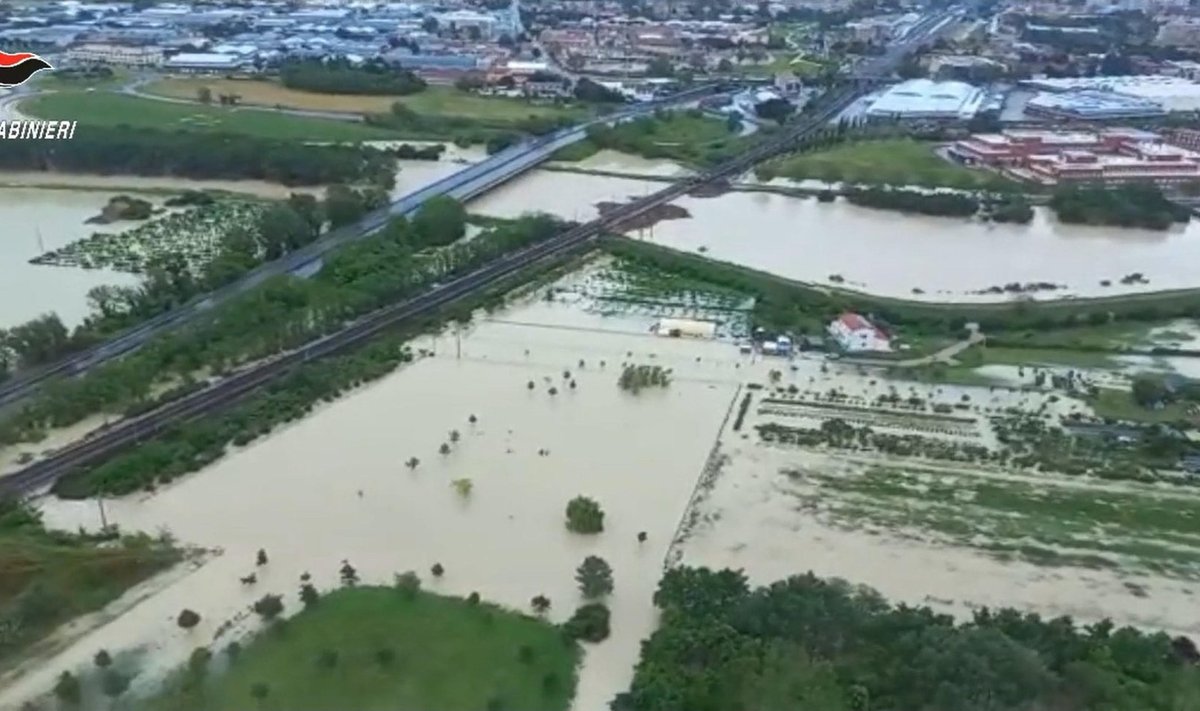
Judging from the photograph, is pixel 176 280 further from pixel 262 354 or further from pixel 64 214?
pixel 64 214

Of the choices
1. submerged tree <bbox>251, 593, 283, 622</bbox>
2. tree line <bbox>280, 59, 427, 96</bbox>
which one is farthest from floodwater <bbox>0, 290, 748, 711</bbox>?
tree line <bbox>280, 59, 427, 96</bbox>

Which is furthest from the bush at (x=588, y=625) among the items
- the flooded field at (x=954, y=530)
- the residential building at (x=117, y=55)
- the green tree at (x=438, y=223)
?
the residential building at (x=117, y=55)

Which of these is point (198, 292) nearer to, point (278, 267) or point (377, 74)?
point (278, 267)

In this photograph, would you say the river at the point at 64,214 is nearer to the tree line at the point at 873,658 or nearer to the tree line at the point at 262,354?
the tree line at the point at 262,354

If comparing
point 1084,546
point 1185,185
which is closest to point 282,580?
point 1084,546

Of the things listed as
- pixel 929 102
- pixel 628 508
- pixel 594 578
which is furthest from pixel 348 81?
pixel 594 578

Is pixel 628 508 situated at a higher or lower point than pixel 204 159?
lower

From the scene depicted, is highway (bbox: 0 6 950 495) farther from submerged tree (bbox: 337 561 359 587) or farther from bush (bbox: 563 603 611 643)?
bush (bbox: 563 603 611 643)
